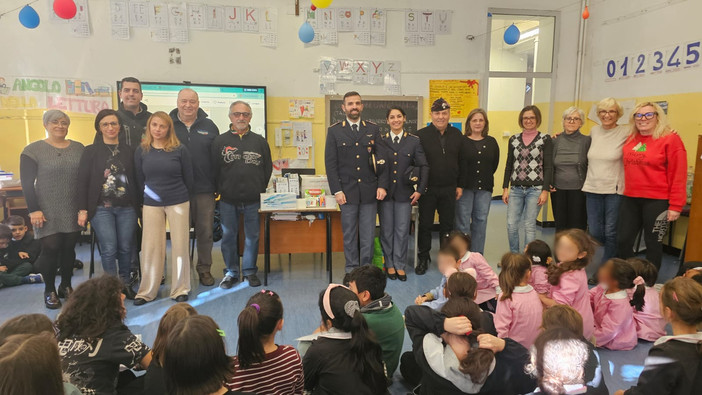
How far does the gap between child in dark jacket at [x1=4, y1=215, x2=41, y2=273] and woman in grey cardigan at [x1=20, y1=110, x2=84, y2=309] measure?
862mm

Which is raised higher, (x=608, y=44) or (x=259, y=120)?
(x=608, y=44)

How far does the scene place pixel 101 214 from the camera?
3.46 metres

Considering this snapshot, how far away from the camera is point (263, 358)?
1647mm

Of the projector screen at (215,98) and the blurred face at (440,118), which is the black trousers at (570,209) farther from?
the projector screen at (215,98)

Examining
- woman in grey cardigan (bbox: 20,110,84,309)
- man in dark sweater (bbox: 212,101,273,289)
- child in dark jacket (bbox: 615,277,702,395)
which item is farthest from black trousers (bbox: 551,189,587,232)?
woman in grey cardigan (bbox: 20,110,84,309)

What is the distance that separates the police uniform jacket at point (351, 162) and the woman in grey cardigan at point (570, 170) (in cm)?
170

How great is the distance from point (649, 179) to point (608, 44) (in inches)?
113

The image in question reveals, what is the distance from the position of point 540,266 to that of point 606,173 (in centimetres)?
146

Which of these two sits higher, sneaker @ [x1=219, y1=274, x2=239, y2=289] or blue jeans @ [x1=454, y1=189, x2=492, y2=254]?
blue jeans @ [x1=454, y1=189, x2=492, y2=254]

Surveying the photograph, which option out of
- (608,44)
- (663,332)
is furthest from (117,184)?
(608,44)

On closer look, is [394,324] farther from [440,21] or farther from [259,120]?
[440,21]

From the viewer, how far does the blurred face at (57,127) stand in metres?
3.28

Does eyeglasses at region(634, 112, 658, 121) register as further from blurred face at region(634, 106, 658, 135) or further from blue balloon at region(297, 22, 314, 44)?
blue balloon at region(297, 22, 314, 44)

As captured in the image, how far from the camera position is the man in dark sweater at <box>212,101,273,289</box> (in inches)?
152
